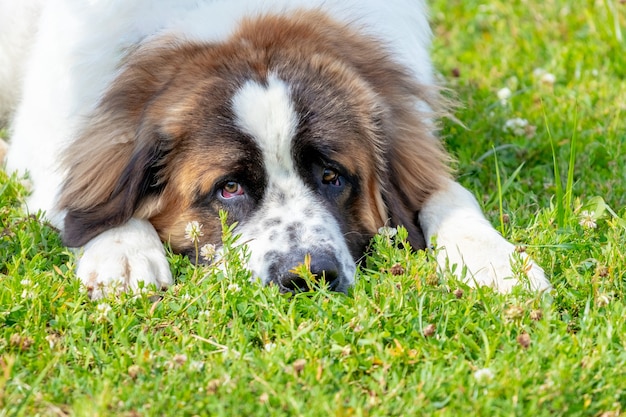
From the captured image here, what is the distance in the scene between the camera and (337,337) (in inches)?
111

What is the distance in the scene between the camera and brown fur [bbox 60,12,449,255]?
3.41 metres

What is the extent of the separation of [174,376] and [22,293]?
77 cm

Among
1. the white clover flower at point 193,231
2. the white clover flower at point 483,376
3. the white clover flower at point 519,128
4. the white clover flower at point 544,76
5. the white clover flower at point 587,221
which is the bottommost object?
the white clover flower at point 519,128

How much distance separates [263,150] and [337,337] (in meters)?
0.83

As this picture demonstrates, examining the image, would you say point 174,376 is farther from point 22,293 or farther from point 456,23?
point 456,23

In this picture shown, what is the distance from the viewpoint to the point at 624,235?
3502mm

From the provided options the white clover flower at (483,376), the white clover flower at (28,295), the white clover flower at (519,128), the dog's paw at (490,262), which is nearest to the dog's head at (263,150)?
the dog's paw at (490,262)

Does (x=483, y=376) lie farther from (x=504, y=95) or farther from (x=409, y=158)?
(x=504, y=95)

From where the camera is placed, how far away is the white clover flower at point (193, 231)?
3.32 metres

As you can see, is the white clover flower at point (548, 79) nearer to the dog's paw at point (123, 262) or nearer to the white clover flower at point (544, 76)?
the white clover flower at point (544, 76)

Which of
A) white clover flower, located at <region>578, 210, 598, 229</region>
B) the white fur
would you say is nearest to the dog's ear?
the white fur

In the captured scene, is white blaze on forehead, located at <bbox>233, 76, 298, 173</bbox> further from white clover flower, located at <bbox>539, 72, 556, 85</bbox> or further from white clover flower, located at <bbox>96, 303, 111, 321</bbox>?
white clover flower, located at <bbox>539, 72, 556, 85</bbox>

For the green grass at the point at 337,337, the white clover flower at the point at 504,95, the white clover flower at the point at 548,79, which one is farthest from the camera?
the white clover flower at the point at 548,79

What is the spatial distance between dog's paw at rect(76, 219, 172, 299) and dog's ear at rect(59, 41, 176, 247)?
79 millimetres
